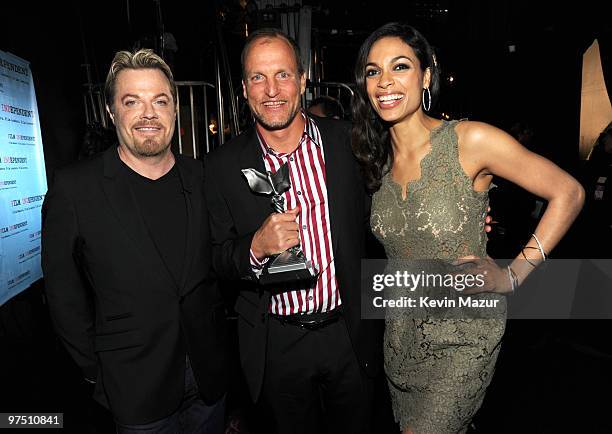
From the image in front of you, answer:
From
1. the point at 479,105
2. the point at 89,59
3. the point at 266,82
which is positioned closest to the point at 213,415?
the point at 266,82

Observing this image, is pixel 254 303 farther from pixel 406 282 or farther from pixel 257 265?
pixel 406 282

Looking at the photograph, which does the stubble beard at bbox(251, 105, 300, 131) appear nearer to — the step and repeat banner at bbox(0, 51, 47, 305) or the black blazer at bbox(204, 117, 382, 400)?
the black blazer at bbox(204, 117, 382, 400)

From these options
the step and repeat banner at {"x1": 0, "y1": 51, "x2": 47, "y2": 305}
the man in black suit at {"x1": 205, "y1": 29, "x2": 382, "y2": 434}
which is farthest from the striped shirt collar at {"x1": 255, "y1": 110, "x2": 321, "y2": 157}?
the step and repeat banner at {"x1": 0, "y1": 51, "x2": 47, "y2": 305}

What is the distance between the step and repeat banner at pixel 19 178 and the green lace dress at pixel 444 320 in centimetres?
255

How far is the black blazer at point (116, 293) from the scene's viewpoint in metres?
1.71

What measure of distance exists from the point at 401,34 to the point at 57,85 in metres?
3.20

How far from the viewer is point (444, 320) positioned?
6.06 ft

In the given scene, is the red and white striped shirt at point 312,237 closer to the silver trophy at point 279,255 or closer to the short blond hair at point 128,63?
the silver trophy at point 279,255

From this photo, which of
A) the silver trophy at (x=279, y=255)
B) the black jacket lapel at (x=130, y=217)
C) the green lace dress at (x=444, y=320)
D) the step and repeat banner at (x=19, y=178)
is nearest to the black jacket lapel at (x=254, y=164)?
the silver trophy at (x=279, y=255)

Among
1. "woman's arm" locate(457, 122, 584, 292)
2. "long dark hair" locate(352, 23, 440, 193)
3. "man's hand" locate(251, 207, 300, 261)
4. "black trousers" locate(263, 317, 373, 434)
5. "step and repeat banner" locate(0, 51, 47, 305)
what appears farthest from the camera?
"step and repeat banner" locate(0, 51, 47, 305)

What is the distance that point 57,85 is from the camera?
379cm

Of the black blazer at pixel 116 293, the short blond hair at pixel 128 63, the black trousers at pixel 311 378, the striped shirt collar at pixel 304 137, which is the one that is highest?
the short blond hair at pixel 128 63

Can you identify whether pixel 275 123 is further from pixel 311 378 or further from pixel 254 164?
pixel 311 378

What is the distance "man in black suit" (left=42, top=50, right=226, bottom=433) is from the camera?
1.72 m
